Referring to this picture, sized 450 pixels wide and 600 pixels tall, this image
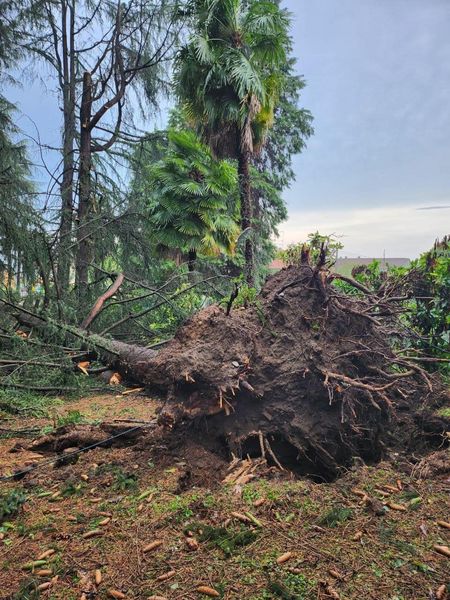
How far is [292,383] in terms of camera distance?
129 inches

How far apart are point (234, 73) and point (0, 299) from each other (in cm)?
703

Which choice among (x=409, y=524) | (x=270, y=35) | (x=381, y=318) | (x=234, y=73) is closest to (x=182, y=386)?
(x=409, y=524)

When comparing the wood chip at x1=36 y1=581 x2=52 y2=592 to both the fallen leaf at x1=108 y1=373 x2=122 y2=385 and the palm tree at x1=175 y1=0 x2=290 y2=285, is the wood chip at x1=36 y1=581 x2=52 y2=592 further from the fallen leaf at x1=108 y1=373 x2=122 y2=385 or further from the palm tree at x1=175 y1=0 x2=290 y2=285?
the palm tree at x1=175 y1=0 x2=290 y2=285

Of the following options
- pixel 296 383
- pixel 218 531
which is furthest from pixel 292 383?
pixel 218 531

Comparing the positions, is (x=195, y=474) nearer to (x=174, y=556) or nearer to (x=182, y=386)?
(x=182, y=386)

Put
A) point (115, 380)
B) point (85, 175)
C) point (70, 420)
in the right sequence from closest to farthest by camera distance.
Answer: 1. point (70, 420)
2. point (115, 380)
3. point (85, 175)

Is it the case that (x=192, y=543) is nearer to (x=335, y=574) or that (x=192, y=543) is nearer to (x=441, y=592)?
(x=335, y=574)

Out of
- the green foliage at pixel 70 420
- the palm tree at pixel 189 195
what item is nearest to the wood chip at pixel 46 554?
the green foliage at pixel 70 420

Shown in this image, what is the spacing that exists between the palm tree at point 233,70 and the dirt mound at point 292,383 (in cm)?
635

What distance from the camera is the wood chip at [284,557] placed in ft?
6.01

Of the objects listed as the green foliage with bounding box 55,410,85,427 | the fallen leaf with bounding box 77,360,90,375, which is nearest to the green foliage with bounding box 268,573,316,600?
the green foliage with bounding box 55,410,85,427

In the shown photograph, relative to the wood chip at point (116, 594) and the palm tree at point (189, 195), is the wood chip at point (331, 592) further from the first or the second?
the palm tree at point (189, 195)

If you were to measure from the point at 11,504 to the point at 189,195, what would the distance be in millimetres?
9752

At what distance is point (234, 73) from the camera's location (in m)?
9.18
